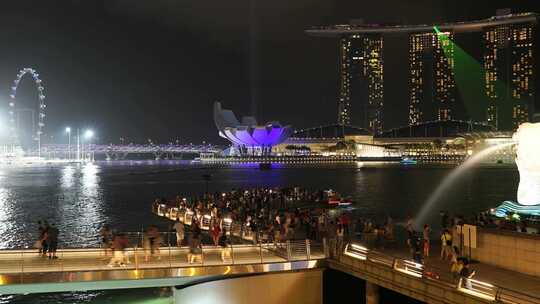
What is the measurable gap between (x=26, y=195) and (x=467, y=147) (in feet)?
462

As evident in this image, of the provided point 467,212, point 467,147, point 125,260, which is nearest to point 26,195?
point 467,212

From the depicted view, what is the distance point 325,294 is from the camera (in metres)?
16.6

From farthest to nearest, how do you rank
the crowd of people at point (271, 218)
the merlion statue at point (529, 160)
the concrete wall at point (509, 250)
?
the merlion statue at point (529, 160) < the crowd of people at point (271, 218) < the concrete wall at point (509, 250)

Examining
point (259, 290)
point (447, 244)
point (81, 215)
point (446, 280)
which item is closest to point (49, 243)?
point (259, 290)

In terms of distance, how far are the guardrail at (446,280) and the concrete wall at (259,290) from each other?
51.8 inches

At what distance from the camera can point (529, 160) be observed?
22.0 meters

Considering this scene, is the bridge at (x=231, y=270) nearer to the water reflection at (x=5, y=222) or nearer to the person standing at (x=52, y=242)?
the person standing at (x=52, y=242)

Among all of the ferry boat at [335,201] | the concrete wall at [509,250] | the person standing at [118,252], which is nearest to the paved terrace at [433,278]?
the concrete wall at [509,250]

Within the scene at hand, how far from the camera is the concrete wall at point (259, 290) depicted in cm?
1619

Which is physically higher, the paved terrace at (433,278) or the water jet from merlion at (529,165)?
A: the water jet from merlion at (529,165)

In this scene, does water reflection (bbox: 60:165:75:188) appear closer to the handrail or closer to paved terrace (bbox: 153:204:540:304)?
the handrail

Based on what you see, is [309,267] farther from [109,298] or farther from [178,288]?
[109,298]

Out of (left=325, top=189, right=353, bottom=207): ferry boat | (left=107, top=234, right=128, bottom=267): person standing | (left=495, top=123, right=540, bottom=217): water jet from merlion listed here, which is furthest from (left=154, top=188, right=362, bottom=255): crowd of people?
(left=495, top=123, right=540, bottom=217): water jet from merlion

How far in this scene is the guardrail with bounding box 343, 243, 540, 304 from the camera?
466 inches
